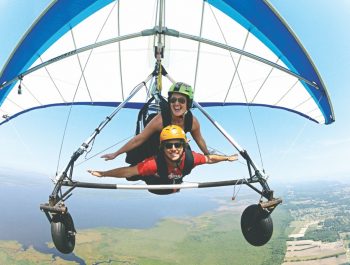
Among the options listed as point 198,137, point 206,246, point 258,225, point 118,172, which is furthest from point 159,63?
point 206,246

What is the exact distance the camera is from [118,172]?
396 centimetres

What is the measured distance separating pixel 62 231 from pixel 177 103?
2271 millimetres

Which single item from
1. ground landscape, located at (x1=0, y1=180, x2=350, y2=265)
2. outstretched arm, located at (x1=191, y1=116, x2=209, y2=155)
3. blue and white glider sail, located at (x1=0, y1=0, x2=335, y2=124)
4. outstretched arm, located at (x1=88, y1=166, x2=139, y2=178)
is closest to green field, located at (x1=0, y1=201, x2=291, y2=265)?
ground landscape, located at (x1=0, y1=180, x2=350, y2=265)

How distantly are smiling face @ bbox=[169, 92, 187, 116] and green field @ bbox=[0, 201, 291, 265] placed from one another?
313 feet

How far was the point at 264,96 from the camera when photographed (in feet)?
23.3

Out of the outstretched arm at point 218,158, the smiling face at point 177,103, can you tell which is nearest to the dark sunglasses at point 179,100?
the smiling face at point 177,103

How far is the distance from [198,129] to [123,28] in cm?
294

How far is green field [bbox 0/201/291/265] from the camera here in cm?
9381

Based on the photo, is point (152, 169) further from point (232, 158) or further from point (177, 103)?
point (232, 158)

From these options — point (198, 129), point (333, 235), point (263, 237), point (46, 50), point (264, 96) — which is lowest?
point (333, 235)

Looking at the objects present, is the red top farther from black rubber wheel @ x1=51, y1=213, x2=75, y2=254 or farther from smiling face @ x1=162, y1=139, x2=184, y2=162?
black rubber wheel @ x1=51, y1=213, x2=75, y2=254

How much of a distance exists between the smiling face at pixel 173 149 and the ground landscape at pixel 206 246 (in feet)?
250

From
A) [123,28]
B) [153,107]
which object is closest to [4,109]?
[123,28]

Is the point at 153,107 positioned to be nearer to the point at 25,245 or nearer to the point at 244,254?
the point at 244,254
